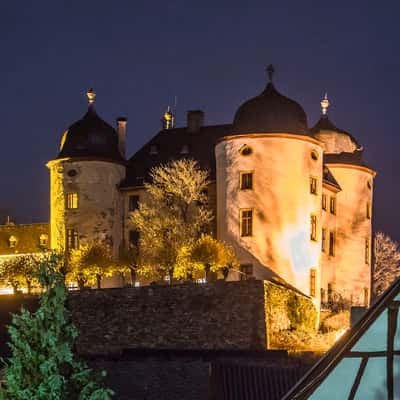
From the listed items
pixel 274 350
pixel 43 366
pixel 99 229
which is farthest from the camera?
pixel 99 229

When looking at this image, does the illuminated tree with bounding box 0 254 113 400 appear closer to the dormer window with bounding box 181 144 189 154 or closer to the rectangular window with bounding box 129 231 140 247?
the rectangular window with bounding box 129 231 140 247

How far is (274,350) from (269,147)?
33.2ft

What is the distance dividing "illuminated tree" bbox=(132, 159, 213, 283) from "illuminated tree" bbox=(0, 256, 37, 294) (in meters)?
5.40

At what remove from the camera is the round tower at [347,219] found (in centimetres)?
4903

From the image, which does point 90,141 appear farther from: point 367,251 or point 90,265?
point 367,251

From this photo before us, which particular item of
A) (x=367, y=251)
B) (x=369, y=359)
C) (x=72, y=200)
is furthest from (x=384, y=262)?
(x=369, y=359)

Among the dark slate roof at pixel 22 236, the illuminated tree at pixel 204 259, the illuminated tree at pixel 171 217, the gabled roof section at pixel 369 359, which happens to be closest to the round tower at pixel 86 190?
the illuminated tree at pixel 171 217

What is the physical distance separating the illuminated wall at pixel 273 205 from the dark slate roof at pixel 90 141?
7983 millimetres

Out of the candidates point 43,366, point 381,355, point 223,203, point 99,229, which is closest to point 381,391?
point 381,355

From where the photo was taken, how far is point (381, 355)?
40.8 ft

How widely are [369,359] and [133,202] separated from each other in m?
37.7

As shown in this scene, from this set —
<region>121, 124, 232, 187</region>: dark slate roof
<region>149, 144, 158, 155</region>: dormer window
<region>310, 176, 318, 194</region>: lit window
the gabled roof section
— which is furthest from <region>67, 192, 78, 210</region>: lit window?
the gabled roof section

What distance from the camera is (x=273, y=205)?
4347cm

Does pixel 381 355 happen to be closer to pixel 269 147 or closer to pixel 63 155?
pixel 269 147
